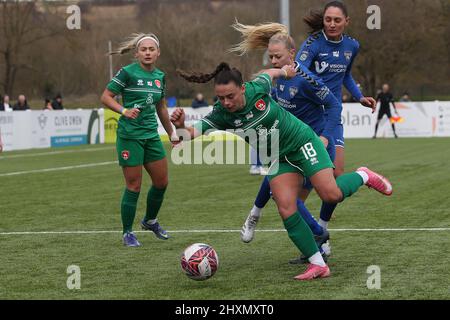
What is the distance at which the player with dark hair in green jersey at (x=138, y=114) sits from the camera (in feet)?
29.9

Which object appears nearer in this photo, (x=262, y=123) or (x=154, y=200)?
(x=262, y=123)

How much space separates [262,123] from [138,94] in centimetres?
235

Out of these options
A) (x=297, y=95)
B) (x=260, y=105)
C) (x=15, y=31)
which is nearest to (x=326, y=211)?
(x=297, y=95)

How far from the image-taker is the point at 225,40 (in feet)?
162

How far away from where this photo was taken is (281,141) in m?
7.33

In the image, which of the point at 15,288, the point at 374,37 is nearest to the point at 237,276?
the point at 15,288

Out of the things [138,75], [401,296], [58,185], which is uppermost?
[138,75]

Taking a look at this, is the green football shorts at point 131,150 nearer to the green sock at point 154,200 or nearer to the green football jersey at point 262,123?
the green sock at point 154,200

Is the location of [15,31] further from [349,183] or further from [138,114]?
[349,183]

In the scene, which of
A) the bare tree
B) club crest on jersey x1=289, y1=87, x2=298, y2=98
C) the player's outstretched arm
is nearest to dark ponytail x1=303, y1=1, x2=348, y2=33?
club crest on jersey x1=289, y1=87, x2=298, y2=98

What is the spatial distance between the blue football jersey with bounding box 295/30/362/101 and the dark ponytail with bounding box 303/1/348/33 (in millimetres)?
107

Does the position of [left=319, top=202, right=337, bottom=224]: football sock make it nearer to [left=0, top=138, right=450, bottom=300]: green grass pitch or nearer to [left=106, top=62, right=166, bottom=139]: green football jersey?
[left=0, top=138, right=450, bottom=300]: green grass pitch

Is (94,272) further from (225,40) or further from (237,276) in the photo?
(225,40)
